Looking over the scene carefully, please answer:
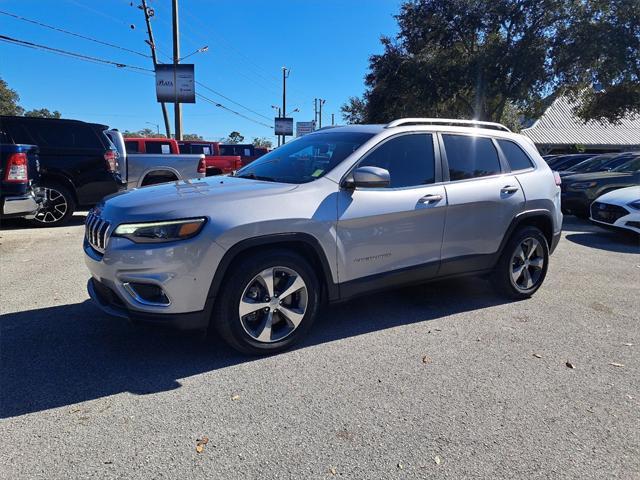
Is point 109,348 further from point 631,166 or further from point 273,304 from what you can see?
point 631,166

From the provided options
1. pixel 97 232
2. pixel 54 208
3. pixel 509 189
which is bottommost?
pixel 54 208

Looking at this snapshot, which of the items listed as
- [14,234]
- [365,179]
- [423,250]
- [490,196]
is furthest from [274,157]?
[14,234]

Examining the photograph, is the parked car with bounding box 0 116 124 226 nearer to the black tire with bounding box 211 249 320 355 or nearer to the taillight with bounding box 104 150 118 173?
the taillight with bounding box 104 150 118 173

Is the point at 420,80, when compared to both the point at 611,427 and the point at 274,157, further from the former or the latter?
the point at 611,427

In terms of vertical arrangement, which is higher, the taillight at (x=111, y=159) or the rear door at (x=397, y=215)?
the taillight at (x=111, y=159)

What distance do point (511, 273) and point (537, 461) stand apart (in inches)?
104

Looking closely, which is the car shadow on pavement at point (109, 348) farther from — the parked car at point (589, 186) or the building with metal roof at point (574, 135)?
the building with metal roof at point (574, 135)

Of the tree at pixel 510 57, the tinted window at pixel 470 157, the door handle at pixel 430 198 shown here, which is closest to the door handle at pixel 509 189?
the tinted window at pixel 470 157

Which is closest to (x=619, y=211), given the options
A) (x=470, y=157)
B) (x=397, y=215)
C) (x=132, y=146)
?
(x=470, y=157)

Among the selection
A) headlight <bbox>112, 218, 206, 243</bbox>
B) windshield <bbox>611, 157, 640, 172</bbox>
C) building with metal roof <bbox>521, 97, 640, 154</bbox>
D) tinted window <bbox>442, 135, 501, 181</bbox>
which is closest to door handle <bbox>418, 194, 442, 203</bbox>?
tinted window <bbox>442, 135, 501, 181</bbox>

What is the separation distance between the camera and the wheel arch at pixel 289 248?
3.20 meters

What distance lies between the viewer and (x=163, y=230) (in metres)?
3.09

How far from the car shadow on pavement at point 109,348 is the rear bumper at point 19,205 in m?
2.93

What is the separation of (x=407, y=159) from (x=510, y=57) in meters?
19.8
